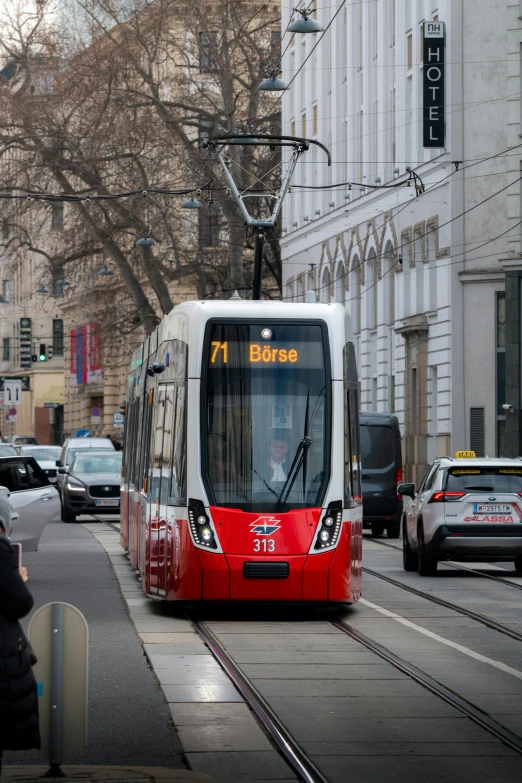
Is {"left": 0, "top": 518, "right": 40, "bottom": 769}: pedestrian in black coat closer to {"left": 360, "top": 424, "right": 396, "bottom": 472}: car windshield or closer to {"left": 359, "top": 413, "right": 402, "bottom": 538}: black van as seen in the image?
{"left": 359, "top": 413, "right": 402, "bottom": 538}: black van

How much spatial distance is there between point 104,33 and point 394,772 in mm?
43601

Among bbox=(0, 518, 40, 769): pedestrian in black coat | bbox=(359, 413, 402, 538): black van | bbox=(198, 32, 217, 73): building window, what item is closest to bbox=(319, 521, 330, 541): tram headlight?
bbox=(0, 518, 40, 769): pedestrian in black coat

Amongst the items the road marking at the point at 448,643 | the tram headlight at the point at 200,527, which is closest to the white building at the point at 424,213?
the road marking at the point at 448,643

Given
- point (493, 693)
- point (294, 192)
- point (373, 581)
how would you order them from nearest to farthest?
point (493, 693) < point (373, 581) < point (294, 192)

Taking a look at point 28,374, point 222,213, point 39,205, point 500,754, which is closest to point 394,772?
point 500,754

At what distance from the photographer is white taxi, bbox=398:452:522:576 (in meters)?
22.2

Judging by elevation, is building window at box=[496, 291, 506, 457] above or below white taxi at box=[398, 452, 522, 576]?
above

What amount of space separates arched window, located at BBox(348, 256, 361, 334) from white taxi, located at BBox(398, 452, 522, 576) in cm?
3492

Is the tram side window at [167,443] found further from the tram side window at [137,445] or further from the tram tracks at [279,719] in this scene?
the tram side window at [137,445]

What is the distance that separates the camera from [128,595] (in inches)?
754

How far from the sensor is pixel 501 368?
1866 inches

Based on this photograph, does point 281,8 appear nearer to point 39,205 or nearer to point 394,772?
point 39,205

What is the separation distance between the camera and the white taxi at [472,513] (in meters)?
22.2

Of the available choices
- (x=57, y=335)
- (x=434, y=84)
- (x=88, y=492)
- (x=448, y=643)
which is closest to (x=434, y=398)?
(x=434, y=84)
